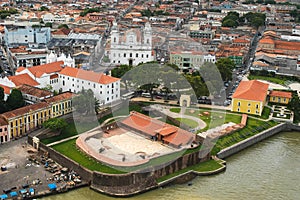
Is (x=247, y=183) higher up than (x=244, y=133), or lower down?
lower down

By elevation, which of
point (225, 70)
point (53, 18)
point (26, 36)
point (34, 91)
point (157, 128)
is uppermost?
point (53, 18)

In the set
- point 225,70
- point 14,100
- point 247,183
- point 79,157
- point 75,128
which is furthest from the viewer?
point 225,70

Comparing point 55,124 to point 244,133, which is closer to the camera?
point 55,124

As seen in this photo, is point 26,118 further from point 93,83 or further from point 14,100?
point 93,83

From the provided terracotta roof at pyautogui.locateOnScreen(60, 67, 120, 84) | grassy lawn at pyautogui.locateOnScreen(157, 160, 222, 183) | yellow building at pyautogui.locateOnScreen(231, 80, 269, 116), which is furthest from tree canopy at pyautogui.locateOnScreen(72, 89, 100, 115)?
yellow building at pyautogui.locateOnScreen(231, 80, 269, 116)

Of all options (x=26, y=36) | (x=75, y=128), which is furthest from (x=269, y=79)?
(x=26, y=36)

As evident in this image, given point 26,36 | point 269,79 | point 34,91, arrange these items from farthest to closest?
point 26,36 < point 269,79 < point 34,91

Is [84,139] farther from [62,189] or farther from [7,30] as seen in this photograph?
[7,30]

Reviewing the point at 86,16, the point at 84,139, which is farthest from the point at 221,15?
the point at 84,139
